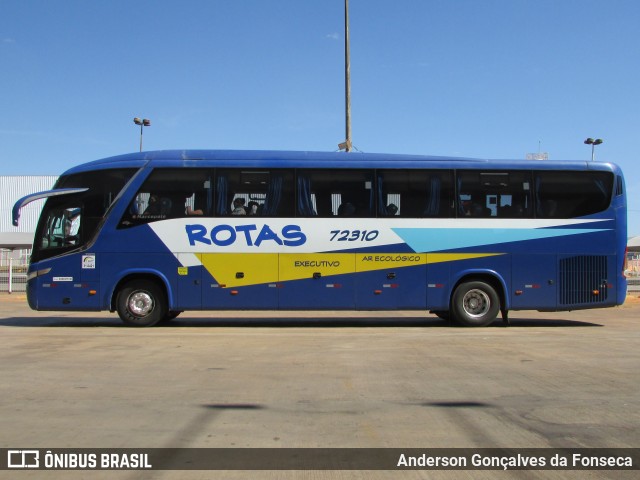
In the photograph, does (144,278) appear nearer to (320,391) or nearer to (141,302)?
(141,302)

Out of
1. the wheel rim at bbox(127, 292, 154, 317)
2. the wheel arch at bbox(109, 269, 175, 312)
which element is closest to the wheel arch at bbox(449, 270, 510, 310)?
the wheel arch at bbox(109, 269, 175, 312)

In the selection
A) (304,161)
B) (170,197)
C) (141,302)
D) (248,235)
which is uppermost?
(304,161)

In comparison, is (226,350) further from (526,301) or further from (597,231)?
(597,231)

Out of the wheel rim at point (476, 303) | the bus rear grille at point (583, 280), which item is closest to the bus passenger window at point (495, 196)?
the bus rear grille at point (583, 280)

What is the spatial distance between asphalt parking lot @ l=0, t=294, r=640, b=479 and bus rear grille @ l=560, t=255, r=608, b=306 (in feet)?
3.39

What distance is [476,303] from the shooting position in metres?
13.7

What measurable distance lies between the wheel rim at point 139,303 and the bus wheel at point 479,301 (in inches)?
270

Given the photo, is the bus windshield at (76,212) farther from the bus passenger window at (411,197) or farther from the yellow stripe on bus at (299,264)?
the bus passenger window at (411,197)

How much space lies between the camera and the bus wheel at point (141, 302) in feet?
44.0

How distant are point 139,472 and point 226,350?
5791 millimetres

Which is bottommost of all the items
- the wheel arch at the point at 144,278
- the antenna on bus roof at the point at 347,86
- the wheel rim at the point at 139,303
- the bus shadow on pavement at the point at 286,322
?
the bus shadow on pavement at the point at 286,322

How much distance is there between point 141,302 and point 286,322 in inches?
149


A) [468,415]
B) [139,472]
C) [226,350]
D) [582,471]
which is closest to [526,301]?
[226,350]

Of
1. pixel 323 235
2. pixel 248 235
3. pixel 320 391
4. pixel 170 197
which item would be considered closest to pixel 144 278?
pixel 170 197
